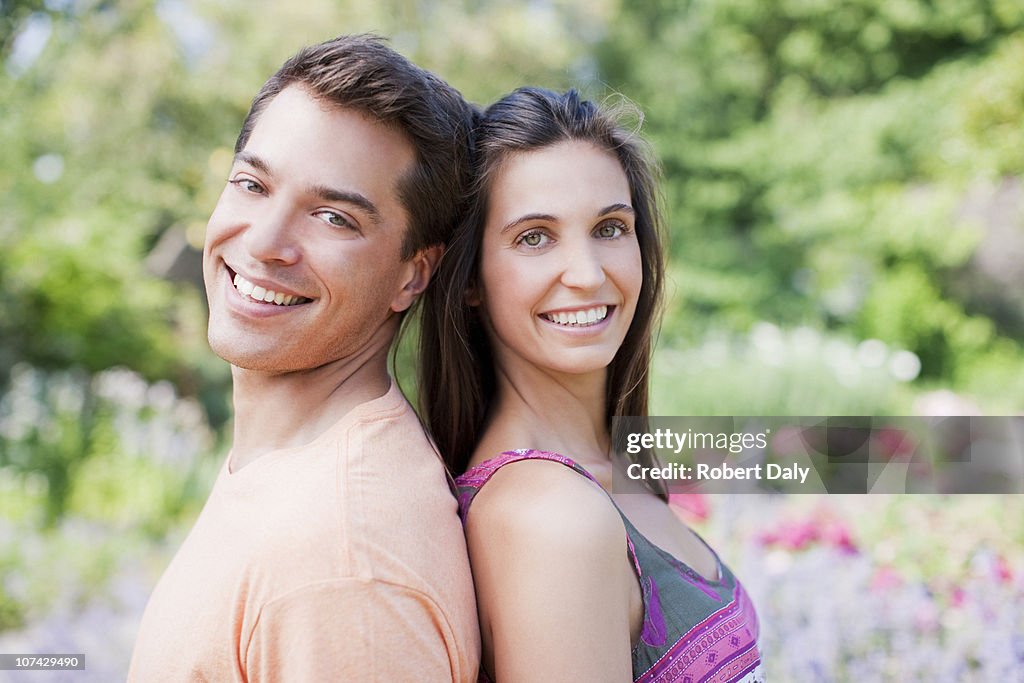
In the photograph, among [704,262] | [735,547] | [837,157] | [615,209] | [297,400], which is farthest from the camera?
[704,262]

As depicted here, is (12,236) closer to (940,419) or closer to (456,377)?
(456,377)

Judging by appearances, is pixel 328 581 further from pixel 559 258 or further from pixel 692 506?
pixel 692 506

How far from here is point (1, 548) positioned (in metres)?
4.62

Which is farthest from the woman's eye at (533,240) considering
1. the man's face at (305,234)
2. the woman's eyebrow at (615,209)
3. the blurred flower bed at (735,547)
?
the blurred flower bed at (735,547)

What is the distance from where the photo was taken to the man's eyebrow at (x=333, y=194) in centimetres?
160

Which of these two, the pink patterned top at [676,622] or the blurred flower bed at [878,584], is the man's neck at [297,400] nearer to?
the pink patterned top at [676,622]

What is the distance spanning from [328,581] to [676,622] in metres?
0.70

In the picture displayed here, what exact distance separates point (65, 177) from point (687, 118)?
343 inches

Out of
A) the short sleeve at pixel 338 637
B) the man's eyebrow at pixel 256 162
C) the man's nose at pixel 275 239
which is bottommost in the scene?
the short sleeve at pixel 338 637

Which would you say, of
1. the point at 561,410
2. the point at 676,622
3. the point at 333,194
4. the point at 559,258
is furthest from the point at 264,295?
the point at 676,622

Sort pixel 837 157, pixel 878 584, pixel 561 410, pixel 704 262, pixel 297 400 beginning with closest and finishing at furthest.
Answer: pixel 297 400 → pixel 561 410 → pixel 878 584 → pixel 837 157 → pixel 704 262

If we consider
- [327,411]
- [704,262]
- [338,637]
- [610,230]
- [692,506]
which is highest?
[704,262]

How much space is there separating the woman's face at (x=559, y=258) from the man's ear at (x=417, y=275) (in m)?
0.10

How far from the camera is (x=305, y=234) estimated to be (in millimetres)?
1621
